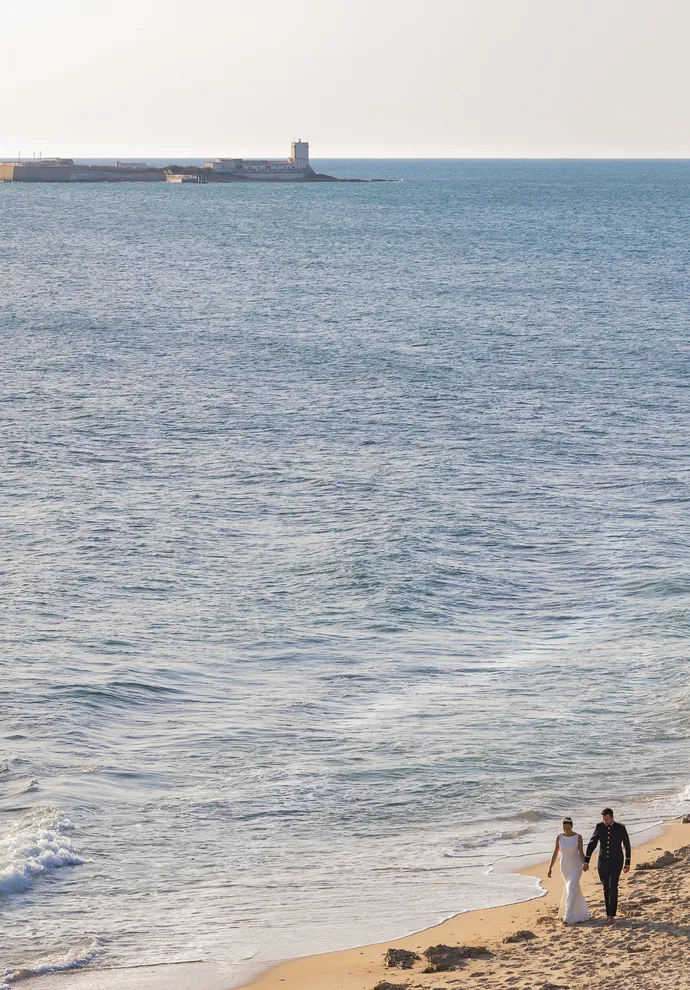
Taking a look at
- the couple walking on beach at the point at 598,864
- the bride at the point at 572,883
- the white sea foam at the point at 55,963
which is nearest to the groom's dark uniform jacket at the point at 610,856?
the couple walking on beach at the point at 598,864

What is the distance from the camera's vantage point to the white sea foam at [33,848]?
19397mm

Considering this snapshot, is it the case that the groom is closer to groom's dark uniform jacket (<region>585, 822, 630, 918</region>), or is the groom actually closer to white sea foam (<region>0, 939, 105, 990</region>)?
groom's dark uniform jacket (<region>585, 822, 630, 918</region>)

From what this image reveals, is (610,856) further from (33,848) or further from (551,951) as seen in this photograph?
(33,848)

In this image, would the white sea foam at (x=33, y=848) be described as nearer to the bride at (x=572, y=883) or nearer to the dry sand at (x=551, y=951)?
the dry sand at (x=551, y=951)

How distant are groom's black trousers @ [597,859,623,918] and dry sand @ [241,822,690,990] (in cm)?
17

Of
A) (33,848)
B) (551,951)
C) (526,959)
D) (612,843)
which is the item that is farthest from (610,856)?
(33,848)

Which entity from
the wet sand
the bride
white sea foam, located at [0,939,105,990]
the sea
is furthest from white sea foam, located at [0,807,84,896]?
the bride

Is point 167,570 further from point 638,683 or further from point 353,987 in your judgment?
point 353,987

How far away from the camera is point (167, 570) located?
3559 centimetres

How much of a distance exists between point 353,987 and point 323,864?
458 centimetres

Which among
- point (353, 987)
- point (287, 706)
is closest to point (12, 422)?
point (287, 706)

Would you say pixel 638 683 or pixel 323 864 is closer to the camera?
pixel 323 864

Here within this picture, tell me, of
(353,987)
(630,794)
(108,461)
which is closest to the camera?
(353,987)

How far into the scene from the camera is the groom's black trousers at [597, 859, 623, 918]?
16.8m
